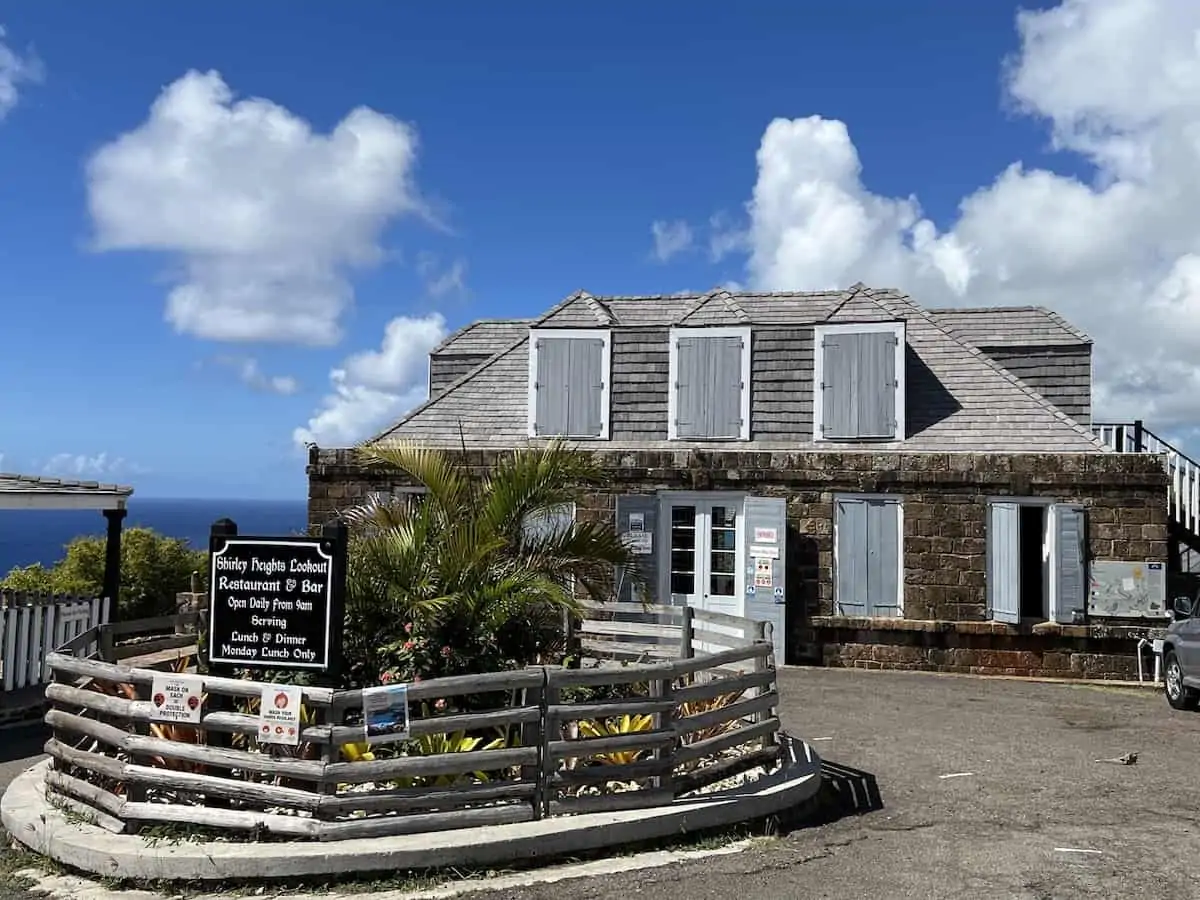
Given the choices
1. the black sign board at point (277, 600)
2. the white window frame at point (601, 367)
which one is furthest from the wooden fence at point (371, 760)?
the white window frame at point (601, 367)

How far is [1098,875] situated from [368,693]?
429 cm

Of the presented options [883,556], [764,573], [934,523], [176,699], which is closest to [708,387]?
[764,573]

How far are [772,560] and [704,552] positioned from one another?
1.05m

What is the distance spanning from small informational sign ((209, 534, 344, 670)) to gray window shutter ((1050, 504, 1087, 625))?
10.9 meters

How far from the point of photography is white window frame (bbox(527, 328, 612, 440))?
16766 mm

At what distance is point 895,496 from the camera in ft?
48.2

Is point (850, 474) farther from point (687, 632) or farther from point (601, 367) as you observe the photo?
point (687, 632)

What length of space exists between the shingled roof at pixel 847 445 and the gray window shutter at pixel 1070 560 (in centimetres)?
117

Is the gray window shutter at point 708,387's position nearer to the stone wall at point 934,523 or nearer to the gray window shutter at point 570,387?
the stone wall at point 934,523

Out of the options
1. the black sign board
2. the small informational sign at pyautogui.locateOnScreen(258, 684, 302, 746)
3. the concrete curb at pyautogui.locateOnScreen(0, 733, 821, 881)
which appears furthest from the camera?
the black sign board

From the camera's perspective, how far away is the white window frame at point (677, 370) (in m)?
16.1

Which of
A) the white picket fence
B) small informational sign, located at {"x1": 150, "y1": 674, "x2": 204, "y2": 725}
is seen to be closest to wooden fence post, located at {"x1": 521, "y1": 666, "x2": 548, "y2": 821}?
small informational sign, located at {"x1": 150, "y1": 674, "x2": 204, "y2": 725}

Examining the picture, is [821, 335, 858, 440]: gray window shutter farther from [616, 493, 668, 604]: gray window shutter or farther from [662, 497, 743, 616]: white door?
[616, 493, 668, 604]: gray window shutter

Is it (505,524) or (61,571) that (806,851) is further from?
(61,571)
